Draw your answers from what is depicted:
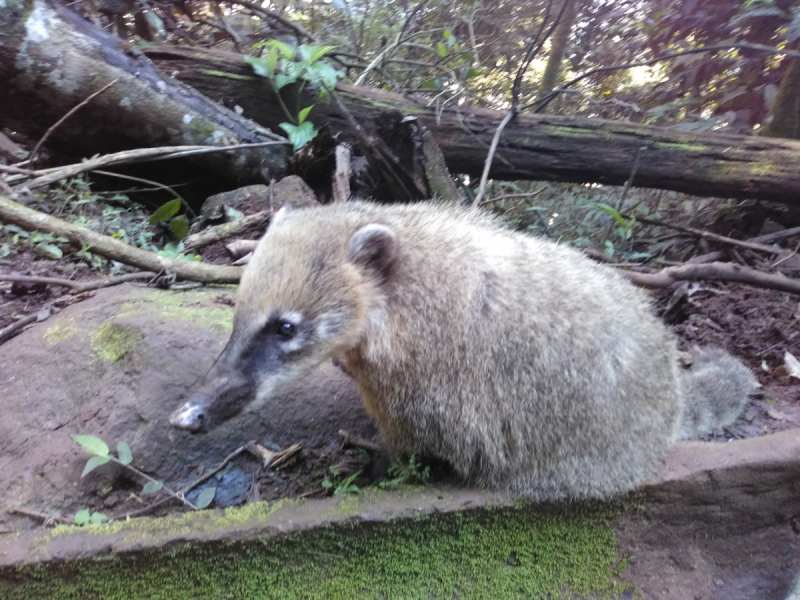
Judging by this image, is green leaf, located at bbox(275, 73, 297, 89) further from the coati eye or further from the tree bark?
the coati eye

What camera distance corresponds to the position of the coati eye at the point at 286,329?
7.64 feet

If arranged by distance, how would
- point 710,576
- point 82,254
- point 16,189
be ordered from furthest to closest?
point 16,189, point 82,254, point 710,576

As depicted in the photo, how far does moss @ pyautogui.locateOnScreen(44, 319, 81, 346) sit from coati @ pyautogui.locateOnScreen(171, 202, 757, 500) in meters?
1.25

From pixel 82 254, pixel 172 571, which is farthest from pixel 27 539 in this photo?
pixel 82 254

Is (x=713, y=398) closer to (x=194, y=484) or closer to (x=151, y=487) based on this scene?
(x=194, y=484)

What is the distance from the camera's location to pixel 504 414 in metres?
2.49

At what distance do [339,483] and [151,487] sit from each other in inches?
32.5

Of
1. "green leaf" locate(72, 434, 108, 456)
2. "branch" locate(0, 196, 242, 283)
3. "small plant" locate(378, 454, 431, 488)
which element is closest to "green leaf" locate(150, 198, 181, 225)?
"branch" locate(0, 196, 242, 283)

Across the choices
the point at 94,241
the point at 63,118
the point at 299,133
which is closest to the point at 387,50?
the point at 299,133

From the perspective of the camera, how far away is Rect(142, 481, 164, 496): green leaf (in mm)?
2490

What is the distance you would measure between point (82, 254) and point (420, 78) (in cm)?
458

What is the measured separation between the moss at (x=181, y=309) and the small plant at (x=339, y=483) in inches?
41.5

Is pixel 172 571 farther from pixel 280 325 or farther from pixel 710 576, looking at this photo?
pixel 710 576

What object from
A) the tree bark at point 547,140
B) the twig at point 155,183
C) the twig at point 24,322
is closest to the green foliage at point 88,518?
the twig at point 24,322
